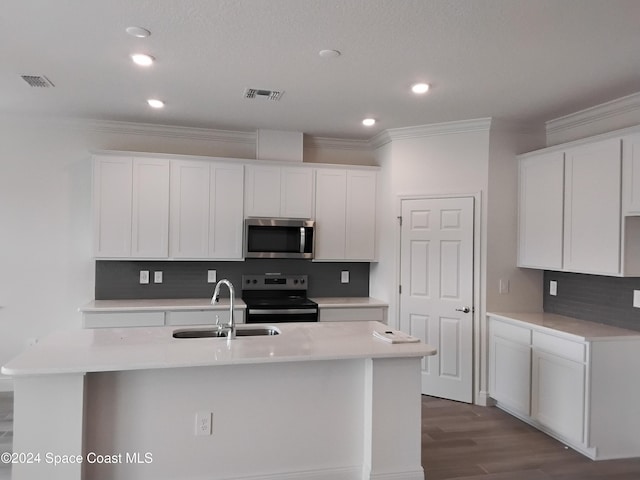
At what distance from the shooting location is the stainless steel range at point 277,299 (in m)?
4.54

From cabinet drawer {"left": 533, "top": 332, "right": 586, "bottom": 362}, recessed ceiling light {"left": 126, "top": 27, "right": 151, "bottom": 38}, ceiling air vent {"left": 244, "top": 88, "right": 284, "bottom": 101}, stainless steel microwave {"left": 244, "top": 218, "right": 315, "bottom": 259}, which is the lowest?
cabinet drawer {"left": 533, "top": 332, "right": 586, "bottom": 362}

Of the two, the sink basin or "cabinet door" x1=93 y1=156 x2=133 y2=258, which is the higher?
"cabinet door" x1=93 y1=156 x2=133 y2=258

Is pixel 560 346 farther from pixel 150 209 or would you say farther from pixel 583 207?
pixel 150 209

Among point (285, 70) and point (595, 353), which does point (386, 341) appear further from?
point (285, 70)

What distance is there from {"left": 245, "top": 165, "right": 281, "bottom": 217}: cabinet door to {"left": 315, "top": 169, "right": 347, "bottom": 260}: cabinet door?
0.44m

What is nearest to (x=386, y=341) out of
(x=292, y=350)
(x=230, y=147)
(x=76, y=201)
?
(x=292, y=350)

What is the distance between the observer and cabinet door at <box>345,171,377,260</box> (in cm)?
507

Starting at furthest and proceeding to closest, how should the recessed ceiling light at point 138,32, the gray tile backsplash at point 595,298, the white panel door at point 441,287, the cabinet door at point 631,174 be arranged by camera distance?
the white panel door at point 441,287
the gray tile backsplash at point 595,298
the cabinet door at point 631,174
the recessed ceiling light at point 138,32

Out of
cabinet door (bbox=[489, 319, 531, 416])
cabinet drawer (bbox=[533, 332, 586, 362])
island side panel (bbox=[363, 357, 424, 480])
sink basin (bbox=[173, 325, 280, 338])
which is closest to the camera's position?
island side panel (bbox=[363, 357, 424, 480])

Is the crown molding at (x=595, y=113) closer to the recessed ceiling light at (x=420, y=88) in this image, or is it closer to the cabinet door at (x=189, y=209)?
the recessed ceiling light at (x=420, y=88)

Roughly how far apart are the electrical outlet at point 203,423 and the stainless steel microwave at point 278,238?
7.20 feet

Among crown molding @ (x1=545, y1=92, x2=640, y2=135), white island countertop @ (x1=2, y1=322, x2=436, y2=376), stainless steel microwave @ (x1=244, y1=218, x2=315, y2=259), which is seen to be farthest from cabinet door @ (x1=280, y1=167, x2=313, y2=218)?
crown molding @ (x1=545, y1=92, x2=640, y2=135)

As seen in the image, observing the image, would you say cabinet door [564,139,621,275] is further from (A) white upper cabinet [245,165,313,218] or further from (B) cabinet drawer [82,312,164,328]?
(B) cabinet drawer [82,312,164,328]

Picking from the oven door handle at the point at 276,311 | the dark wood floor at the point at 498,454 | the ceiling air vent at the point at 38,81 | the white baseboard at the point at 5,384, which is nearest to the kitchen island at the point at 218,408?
the dark wood floor at the point at 498,454
